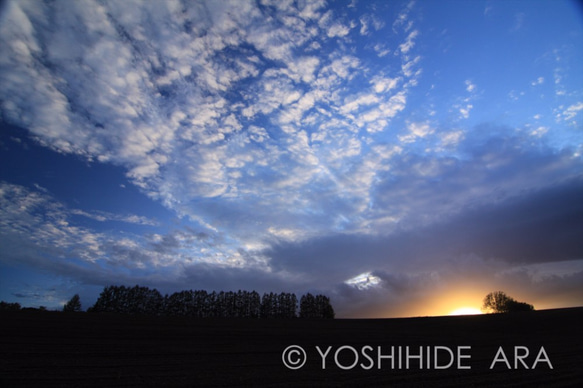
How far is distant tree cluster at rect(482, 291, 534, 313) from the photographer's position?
88.6 meters

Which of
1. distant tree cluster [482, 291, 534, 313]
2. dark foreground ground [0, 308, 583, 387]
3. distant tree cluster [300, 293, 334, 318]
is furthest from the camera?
distant tree cluster [300, 293, 334, 318]

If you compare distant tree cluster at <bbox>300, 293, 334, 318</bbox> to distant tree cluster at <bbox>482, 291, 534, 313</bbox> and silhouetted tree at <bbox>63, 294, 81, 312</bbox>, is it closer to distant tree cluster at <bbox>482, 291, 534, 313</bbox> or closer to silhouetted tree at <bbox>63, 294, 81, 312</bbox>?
distant tree cluster at <bbox>482, 291, 534, 313</bbox>

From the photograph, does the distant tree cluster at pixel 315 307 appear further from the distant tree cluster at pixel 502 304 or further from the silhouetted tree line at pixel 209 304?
the distant tree cluster at pixel 502 304

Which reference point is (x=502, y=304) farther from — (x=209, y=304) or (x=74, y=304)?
(x=74, y=304)

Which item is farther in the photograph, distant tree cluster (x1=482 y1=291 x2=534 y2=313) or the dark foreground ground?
distant tree cluster (x1=482 y1=291 x2=534 y2=313)

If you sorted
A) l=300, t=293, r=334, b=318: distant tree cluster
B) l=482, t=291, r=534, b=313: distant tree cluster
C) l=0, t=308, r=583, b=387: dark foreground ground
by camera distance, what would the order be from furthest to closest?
l=300, t=293, r=334, b=318: distant tree cluster
l=482, t=291, r=534, b=313: distant tree cluster
l=0, t=308, r=583, b=387: dark foreground ground

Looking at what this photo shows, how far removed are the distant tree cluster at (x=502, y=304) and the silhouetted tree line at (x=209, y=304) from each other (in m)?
54.9

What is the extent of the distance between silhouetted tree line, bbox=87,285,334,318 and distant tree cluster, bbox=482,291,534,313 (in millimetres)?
54853

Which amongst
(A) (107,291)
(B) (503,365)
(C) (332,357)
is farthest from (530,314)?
(A) (107,291)

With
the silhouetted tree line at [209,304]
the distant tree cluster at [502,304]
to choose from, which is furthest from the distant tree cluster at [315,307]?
the distant tree cluster at [502,304]

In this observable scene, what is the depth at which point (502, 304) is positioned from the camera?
302 feet

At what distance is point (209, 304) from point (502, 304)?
10571 cm

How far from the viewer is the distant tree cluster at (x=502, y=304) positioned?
88562 millimetres

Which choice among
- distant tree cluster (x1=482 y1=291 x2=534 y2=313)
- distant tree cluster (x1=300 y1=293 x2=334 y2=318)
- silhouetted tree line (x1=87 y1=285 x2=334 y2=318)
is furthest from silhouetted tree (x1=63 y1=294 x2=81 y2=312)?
distant tree cluster (x1=482 y1=291 x2=534 y2=313)
